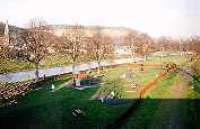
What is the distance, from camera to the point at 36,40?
5.94 m

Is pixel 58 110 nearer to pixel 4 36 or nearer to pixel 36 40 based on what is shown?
pixel 36 40

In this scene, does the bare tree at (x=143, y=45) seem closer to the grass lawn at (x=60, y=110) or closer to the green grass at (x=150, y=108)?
the grass lawn at (x=60, y=110)

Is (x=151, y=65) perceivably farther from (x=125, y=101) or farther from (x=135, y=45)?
(x=125, y=101)

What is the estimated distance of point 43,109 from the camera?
19.6 feet

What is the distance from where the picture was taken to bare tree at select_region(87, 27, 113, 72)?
22.3ft

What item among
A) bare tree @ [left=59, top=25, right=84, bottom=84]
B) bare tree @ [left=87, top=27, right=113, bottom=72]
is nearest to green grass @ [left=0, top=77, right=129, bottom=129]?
bare tree @ [left=59, top=25, right=84, bottom=84]

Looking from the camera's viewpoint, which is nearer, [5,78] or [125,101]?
[5,78]

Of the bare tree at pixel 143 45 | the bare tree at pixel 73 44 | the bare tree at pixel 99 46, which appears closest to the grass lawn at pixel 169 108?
the bare tree at pixel 143 45

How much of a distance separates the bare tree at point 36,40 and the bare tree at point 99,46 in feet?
3.16

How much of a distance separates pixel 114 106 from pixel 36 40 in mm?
1808

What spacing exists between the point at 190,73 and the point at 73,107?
7.91 feet

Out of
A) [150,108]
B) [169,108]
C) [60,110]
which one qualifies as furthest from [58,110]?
[169,108]

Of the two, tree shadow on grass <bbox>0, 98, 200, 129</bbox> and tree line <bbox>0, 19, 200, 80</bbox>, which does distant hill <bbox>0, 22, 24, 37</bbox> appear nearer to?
tree line <bbox>0, 19, 200, 80</bbox>

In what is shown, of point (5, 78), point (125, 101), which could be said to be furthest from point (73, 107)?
point (5, 78)
